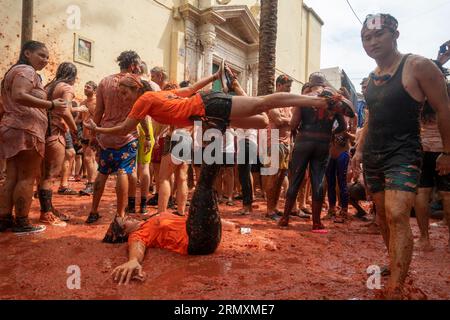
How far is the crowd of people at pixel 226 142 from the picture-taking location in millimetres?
2408

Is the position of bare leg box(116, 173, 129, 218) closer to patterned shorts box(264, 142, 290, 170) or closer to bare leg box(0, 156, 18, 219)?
bare leg box(0, 156, 18, 219)

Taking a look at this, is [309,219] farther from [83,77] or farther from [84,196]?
[83,77]

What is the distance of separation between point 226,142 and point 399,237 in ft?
10.6

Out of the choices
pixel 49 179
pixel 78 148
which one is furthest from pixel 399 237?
pixel 78 148

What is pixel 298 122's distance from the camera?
451 cm

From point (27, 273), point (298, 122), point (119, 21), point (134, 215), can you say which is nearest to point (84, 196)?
point (134, 215)

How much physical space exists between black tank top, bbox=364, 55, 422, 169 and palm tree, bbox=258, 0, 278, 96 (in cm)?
568

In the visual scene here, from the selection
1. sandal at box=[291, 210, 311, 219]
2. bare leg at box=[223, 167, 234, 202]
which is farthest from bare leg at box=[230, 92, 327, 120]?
bare leg at box=[223, 167, 234, 202]

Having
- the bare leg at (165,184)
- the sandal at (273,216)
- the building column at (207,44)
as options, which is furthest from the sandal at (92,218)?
the building column at (207,44)

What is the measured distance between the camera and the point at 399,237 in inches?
88.0

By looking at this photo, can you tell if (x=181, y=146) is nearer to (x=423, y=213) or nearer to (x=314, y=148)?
(x=314, y=148)
